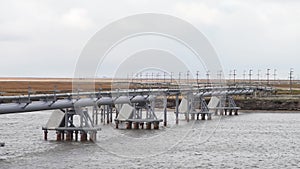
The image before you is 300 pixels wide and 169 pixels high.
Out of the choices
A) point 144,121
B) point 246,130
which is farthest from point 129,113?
point 246,130

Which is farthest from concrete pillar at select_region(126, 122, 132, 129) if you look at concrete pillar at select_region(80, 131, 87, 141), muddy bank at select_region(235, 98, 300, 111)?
muddy bank at select_region(235, 98, 300, 111)

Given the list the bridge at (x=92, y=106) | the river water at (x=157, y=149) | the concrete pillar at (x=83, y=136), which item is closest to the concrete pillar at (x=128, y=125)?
the bridge at (x=92, y=106)

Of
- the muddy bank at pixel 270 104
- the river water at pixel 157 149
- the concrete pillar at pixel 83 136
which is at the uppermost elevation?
the muddy bank at pixel 270 104

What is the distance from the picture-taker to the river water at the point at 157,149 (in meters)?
43.0

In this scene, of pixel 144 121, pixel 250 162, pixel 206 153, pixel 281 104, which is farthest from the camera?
pixel 281 104

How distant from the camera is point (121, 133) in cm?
6669

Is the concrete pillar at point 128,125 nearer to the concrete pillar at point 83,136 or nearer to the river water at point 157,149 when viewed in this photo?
the river water at point 157,149

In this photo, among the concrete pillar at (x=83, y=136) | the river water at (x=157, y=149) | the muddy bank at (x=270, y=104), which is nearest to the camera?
the river water at (x=157, y=149)

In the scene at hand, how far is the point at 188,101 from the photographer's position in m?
90.8

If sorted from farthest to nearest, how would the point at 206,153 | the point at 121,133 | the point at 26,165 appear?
the point at 121,133, the point at 206,153, the point at 26,165

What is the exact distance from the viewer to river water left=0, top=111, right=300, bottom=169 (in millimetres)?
42950

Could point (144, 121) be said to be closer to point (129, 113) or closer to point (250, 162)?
point (129, 113)

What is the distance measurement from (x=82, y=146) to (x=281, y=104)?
255 ft

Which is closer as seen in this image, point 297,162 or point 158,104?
point 297,162
